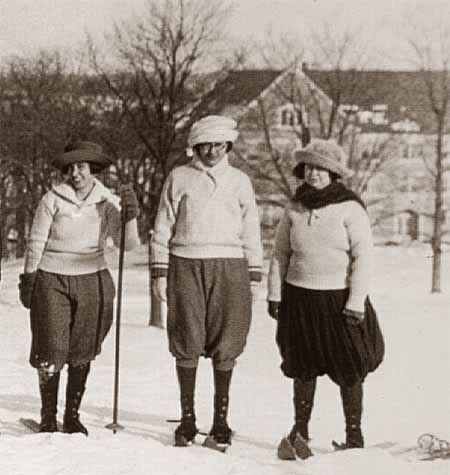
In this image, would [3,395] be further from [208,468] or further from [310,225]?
[310,225]

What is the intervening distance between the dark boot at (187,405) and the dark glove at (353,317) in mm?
532

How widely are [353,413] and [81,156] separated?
47.1 inches

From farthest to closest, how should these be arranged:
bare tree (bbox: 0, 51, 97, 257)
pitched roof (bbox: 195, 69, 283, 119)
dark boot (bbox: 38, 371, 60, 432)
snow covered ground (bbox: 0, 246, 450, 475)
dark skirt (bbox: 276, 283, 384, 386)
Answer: pitched roof (bbox: 195, 69, 283, 119) → bare tree (bbox: 0, 51, 97, 257) → dark boot (bbox: 38, 371, 60, 432) → dark skirt (bbox: 276, 283, 384, 386) → snow covered ground (bbox: 0, 246, 450, 475)

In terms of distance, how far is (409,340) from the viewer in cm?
341

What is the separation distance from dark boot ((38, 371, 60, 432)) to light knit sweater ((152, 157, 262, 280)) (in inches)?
20.7

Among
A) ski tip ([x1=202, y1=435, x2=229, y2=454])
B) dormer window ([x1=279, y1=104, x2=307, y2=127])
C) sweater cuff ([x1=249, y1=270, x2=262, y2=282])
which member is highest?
dormer window ([x1=279, y1=104, x2=307, y2=127])

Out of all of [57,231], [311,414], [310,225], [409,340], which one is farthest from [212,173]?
[409,340]

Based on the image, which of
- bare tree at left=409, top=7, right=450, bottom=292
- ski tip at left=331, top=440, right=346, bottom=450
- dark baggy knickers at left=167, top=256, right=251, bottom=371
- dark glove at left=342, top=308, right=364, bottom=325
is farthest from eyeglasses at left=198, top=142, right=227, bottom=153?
ski tip at left=331, top=440, right=346, bottom=450

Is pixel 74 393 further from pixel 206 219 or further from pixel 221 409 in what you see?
pixel 206 219

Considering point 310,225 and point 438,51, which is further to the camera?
point 438,51

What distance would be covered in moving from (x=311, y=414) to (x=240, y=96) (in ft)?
4.24

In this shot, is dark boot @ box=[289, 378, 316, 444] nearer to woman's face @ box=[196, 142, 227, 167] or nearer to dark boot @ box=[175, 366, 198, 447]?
dark boot @ box=[175, 366, 198, 447]

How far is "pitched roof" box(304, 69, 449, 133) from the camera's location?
11.4ft

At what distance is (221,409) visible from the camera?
2826 mm
